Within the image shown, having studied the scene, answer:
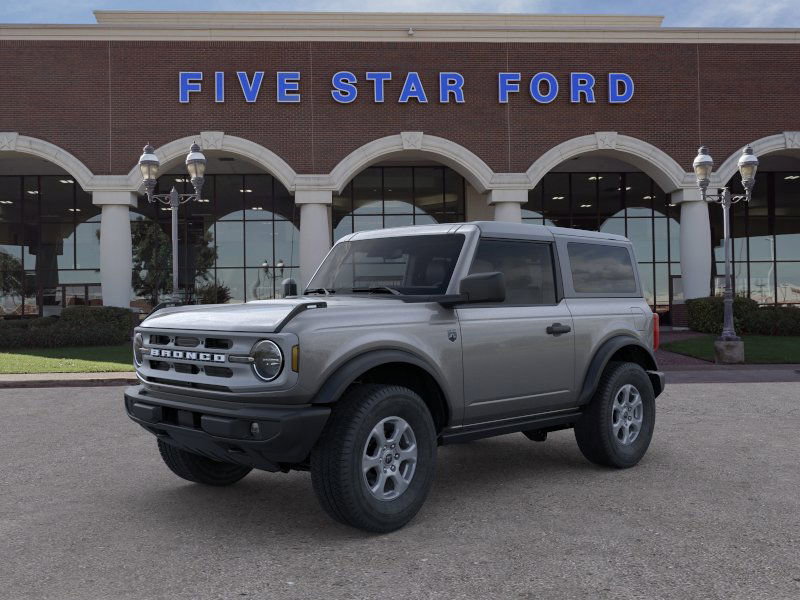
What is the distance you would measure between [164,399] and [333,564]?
5.63 ft

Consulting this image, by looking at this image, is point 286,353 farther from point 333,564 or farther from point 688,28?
point 688,28

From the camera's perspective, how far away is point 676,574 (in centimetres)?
382

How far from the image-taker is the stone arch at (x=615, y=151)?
81.0 ft

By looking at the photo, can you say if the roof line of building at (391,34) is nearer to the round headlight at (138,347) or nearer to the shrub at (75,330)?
the shrub at (75,330)

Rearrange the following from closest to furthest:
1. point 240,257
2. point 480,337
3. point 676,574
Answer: point 676,574, point 480,337, point 240,257

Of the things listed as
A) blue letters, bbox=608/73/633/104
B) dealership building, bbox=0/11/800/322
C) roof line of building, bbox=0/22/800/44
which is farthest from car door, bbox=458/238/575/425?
blue letters, bbox=608/73/633/104

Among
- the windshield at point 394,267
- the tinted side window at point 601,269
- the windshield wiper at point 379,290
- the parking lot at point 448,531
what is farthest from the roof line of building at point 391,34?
the windshield wiper at point 379,290

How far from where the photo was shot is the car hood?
433 cm

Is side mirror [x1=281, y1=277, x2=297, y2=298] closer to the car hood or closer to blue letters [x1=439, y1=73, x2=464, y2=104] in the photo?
the car hood

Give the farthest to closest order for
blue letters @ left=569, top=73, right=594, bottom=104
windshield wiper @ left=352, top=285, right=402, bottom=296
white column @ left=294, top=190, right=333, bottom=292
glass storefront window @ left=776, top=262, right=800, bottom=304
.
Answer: glass storefront window @ left=776, top=262, right=800, bottom=304, blue letters @ left=569, top=73, right=594, bottom=104, white column @ left=294, top=190, right=333, bottom=292, windshield wiper @ left=352, top=285, right=402, bottom=296

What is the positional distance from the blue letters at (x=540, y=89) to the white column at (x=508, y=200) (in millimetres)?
3296

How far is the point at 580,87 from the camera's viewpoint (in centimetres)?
2483

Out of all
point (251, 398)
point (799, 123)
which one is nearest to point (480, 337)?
point (251, 398)

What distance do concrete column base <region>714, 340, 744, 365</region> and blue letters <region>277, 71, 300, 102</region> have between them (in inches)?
614
